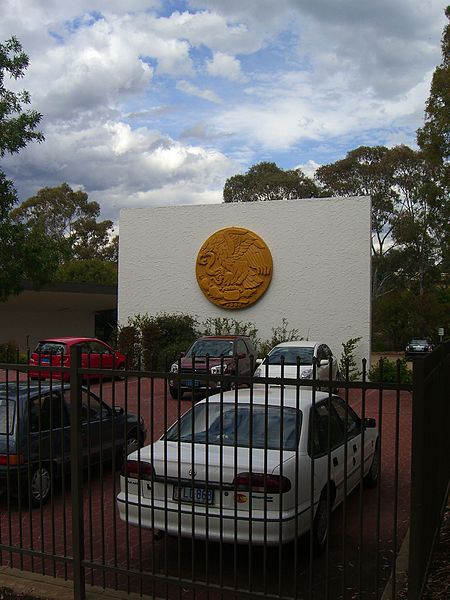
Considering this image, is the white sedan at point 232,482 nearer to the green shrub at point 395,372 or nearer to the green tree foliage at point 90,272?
the green shrub at point 395,372

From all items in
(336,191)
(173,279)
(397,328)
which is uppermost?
(336,191)

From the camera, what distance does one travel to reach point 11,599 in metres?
4.71

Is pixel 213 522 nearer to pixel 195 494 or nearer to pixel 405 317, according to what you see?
pixel 195 494

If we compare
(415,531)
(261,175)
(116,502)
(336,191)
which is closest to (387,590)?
(415,531)

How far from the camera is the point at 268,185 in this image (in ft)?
176

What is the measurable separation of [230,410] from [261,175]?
51805mm

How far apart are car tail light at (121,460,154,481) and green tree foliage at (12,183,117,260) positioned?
1921 inches

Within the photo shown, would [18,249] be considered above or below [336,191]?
below

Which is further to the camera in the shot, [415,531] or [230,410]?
[230,410]

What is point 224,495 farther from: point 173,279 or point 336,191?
point 336,191

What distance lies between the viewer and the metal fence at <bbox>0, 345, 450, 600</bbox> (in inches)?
158

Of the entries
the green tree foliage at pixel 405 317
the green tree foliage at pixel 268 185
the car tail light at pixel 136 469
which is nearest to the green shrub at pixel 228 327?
the car tail light at pixel 136 469

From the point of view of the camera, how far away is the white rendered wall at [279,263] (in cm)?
2194

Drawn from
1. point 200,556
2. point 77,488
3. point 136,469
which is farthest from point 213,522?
point 200,556
